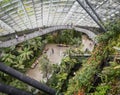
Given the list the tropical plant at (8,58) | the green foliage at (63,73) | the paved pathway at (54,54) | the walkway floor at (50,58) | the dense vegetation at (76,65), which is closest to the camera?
the dense vegetation at (76,65)

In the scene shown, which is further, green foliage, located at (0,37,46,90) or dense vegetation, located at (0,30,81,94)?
green foliage, located at (0,37,46,90)

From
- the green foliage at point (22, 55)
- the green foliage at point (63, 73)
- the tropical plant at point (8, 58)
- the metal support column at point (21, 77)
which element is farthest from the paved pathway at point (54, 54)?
the metal support column at point (21, 77)

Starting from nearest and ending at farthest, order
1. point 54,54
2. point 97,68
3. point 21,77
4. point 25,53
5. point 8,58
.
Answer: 1. point 97,68
2. point 21,77
3. point 8,58
4. point 25,53
5. point 54,54

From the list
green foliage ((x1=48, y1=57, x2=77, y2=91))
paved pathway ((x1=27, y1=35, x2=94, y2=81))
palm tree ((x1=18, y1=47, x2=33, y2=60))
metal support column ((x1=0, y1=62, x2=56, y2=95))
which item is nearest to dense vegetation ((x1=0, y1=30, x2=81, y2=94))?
palm tree ((x1=18, y1=47, x2=33, y2=60))

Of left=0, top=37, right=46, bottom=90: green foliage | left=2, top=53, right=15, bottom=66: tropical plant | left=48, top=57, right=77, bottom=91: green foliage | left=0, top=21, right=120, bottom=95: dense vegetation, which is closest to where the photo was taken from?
left=0, top=21, right=120, bottom=95: dense vegetation

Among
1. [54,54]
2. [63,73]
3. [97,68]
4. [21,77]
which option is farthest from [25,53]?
[97,68]

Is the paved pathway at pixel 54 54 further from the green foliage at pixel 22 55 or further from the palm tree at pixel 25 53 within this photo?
the palm tree at pixel 25 53

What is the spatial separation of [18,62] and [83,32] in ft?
26.9

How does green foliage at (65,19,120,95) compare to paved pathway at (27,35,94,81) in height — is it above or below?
above

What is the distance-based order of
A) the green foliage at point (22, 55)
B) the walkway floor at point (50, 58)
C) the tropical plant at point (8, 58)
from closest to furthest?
the walkway floor at point (50, 58) < the green foliage at point (22, 55) < the tropical plant at point (8, 58)

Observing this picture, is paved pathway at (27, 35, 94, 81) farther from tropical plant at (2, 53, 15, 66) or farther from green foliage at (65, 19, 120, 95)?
green foliage at (65, 19, 120, 95)

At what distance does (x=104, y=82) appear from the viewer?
294 inches

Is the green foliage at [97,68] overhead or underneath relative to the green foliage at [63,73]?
overhead

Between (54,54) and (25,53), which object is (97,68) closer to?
(25,53)
